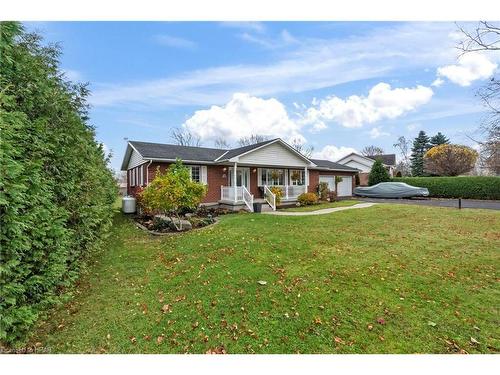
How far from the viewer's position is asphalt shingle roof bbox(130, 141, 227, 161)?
14.3m

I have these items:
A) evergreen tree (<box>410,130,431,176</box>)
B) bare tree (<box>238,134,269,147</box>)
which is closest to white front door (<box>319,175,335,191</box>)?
evergreen tree (<box>410,130,431,176</box>)

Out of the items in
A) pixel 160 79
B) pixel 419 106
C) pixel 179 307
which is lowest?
pixel 179 307

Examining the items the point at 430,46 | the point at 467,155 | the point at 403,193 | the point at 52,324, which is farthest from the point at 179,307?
the point at 467,155

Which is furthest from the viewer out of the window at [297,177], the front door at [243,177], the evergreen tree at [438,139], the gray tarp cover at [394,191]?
the evergreen tree at [438,139]

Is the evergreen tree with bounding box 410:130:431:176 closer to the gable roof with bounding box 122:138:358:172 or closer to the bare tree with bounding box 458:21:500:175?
the gable roof with bounding box 122:138:358:172

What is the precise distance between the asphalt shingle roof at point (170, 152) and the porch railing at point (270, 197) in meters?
4.03

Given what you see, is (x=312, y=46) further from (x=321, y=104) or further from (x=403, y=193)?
(x=403, y=193)

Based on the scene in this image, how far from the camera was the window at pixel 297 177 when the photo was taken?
1920 centimetres

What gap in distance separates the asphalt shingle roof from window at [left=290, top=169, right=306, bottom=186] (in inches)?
225

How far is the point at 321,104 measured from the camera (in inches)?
380

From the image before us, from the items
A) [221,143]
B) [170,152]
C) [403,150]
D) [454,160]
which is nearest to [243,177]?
[170,152]

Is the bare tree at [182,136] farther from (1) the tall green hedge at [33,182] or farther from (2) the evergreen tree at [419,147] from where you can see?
(1) the tall green hedge at [33,182]

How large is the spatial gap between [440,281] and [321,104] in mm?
6903

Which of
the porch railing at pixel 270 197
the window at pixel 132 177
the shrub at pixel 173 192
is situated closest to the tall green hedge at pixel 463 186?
the porch railing at pixel 270 197
